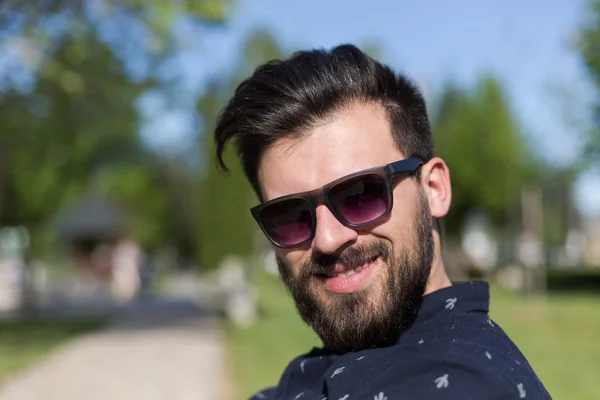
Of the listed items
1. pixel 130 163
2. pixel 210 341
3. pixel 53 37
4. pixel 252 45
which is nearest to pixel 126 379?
pixel 210 341

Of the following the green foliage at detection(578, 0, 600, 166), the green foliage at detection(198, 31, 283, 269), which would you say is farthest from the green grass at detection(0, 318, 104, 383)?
the green foliage at detection(578, 0, 600, 166)

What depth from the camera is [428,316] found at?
1716 mm

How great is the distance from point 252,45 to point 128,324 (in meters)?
33.0

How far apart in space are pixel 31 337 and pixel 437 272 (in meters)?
12.3

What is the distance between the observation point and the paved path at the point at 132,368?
7691 mm

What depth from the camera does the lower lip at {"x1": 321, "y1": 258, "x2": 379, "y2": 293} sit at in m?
1.70

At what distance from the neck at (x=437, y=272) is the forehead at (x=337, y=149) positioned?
0.26 m

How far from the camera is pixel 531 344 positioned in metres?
10.2

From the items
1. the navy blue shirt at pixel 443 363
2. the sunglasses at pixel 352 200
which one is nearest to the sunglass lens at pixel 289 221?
the sunglasses at pixel 352 200

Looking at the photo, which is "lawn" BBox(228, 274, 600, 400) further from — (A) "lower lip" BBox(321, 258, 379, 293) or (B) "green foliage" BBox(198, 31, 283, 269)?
(A) "lower lip" BBox(321, 258, 379, 293)

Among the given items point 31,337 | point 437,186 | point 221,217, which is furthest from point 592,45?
point 437,186

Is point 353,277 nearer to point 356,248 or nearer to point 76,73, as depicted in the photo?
point 356,248

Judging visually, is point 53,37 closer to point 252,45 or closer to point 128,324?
point 128,324

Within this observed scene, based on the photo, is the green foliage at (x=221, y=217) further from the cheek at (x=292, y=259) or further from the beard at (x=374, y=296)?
the beard at (x=374, y=296)
